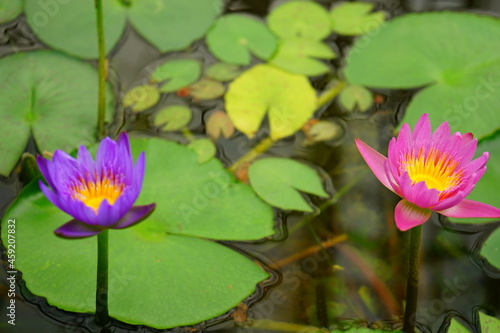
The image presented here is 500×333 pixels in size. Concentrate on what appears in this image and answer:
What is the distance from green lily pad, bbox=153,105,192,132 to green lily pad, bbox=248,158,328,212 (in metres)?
0.47

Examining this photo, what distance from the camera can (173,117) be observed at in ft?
9.18

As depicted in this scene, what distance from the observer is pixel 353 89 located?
2941 mm

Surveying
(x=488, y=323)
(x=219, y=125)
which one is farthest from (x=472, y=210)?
(x=219, y=125)

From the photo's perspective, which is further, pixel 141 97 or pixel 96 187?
pixel 141 97

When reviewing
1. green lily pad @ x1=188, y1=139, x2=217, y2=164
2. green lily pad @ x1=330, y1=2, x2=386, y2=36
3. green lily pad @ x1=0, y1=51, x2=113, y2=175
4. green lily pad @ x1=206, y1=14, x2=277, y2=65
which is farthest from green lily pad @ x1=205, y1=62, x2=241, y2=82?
green lily pad @ x1=330, y1=2, x2=386, y2=36

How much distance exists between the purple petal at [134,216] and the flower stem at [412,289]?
89 cm

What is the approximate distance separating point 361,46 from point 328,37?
0.72 feet

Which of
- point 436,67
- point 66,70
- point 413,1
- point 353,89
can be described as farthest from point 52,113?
point 413,1

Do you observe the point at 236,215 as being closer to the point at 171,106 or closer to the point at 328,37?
the point at 171,106

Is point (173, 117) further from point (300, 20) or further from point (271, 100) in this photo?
point (300, 20)

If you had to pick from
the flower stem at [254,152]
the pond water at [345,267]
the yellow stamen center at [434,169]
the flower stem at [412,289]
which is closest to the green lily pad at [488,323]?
the pond water at [345,267]

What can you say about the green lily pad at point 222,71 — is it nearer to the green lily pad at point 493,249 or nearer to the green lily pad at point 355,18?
the green lily pad at point 355,18

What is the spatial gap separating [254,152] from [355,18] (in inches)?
46.6

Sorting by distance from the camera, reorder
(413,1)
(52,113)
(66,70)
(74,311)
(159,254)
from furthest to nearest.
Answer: (413,1), (66,70), (52,113), (159,254), (74,311)
